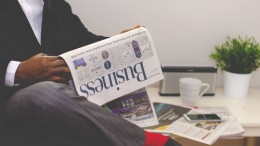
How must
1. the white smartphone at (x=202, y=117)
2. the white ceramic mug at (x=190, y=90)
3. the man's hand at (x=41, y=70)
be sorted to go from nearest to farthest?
1. the man's hand at (x=41, y=70)
2. the white smartphone at (x=202, y=117)
3. the white ceramic mug at (x=190, y=90)

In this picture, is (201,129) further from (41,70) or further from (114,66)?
(41,70)

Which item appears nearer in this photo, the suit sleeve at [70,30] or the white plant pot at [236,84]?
the suit sleeve at [70,30]

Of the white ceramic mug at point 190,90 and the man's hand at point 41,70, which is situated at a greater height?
the man's hand at point 41,70

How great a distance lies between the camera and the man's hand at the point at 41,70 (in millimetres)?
1201

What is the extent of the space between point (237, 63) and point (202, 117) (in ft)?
1.14

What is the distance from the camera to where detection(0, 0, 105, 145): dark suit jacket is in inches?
51.1

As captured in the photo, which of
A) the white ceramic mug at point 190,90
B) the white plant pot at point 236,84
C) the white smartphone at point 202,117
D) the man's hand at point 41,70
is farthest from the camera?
the white plant pot at point 236,84

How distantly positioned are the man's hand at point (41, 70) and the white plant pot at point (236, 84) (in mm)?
816

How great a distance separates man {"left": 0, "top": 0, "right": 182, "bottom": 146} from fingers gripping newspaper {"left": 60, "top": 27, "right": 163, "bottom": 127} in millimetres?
60

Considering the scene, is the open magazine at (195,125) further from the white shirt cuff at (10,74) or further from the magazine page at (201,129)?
the white shirt cuff at (10,74)


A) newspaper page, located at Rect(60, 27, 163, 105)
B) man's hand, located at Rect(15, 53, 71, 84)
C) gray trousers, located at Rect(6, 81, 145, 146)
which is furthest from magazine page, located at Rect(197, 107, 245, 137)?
man's hand, located at Rect(15, 53, 71, 84)

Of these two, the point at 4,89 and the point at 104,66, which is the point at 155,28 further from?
the point at 4,89

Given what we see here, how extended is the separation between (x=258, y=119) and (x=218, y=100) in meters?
0.24

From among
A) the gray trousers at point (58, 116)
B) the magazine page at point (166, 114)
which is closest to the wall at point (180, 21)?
the magazine page at point (166, 114)
